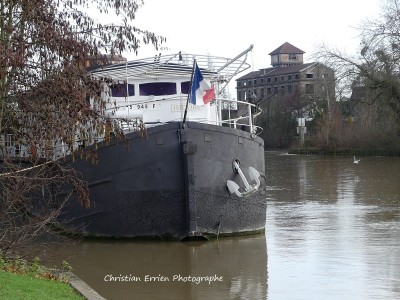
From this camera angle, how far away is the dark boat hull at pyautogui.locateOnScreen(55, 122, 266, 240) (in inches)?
598

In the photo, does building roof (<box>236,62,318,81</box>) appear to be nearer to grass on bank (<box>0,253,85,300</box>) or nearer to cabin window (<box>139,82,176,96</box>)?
cabin window (<box>139,82,176,96</box>)

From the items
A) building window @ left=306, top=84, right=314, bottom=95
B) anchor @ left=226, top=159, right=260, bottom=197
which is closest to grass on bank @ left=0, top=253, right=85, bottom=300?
anchor @ left=226, top=159, right=260, bottom=197

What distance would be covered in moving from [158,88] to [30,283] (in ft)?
31.7

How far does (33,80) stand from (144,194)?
5740mm

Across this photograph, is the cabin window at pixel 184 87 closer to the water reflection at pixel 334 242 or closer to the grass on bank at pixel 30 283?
the water reflection at pixel 334 242

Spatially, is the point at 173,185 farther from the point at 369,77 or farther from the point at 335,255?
the point at 369,77

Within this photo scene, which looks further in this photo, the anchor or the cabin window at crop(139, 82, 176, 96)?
the cabin window at crop(139, 82, 176, 96)

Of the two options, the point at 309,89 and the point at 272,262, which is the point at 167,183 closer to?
the point at 272,262

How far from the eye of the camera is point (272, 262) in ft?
44.8

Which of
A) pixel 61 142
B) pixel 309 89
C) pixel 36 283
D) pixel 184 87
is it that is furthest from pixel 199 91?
pixel 309 89

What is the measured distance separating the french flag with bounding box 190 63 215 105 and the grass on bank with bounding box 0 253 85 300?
5.55 m

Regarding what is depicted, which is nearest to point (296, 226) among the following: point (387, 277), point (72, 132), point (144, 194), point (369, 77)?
point (144, 194)

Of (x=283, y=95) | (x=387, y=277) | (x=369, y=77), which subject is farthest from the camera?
(x=283, y=95)

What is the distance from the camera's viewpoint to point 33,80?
10.1m
